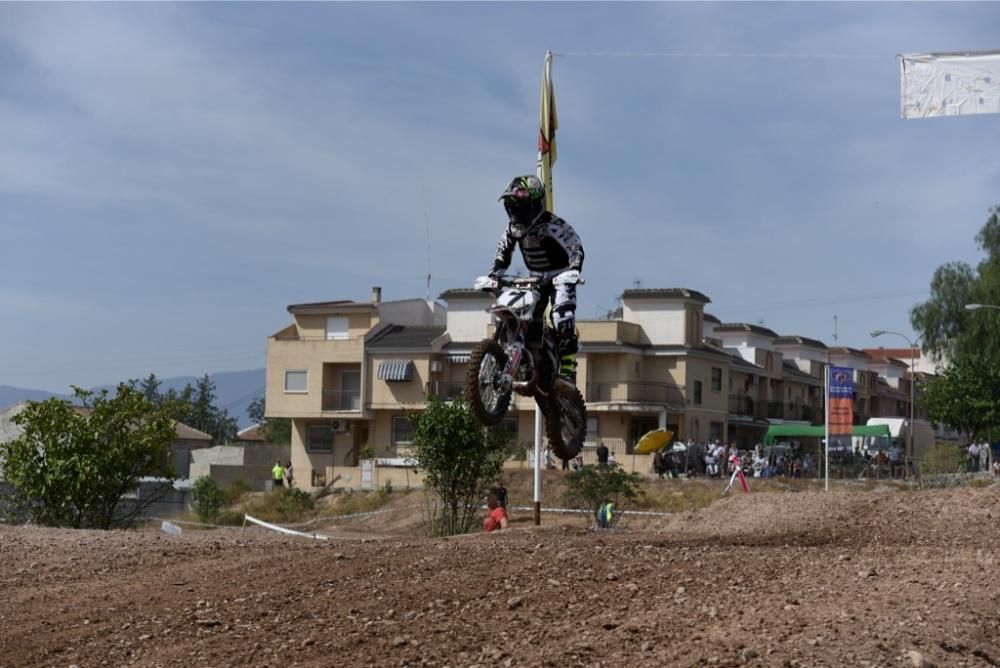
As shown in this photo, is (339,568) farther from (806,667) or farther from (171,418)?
(171,418)

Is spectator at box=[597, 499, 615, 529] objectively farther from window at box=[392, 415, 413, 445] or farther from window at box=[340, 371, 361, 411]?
window at box=[340, 371, 361, 411]

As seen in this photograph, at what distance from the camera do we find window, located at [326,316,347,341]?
248 feet

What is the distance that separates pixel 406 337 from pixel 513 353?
58.5m

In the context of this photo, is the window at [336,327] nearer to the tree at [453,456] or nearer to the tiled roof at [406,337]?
the tiled roof at [406,337]

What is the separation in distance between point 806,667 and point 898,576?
3.23 meters

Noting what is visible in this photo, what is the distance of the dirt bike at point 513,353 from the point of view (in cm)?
1392

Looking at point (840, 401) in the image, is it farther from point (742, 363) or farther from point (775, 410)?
point (775, 410)

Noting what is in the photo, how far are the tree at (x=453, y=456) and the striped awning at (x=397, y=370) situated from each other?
37953 mm

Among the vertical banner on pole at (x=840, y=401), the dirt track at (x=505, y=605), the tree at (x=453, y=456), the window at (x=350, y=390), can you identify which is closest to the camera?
the dirt track at (x=505, y=605)

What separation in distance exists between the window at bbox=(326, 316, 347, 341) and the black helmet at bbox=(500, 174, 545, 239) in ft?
201

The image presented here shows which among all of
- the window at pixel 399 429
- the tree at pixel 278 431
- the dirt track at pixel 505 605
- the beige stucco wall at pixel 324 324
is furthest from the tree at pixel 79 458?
the tree at pixel 278 431

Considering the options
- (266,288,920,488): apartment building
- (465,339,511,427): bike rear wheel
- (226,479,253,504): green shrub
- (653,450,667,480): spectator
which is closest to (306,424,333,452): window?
(266,288,920,488): apartment building

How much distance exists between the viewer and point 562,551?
14516mm

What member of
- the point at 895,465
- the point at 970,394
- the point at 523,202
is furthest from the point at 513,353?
the point at 970,394
